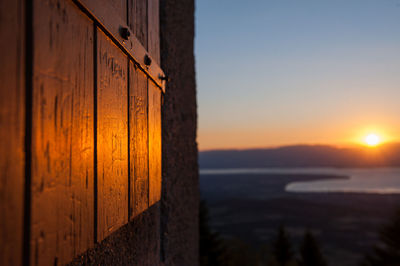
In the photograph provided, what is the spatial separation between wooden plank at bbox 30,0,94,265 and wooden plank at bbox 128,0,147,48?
0.43 meters

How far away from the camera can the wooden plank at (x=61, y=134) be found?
60 cm

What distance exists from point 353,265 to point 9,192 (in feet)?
141

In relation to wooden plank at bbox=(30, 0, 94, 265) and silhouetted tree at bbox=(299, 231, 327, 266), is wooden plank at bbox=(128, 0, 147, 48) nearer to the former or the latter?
wooden plank at bbox=(30, 0, 94, 265)

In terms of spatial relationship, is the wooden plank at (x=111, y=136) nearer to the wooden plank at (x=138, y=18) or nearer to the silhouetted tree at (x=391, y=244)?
the wooden plank at (x=138, y=18)

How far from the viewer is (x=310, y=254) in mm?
26359

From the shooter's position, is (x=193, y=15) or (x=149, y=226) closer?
(x=149, y=226)

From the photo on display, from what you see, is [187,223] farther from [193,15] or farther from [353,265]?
[353,265]

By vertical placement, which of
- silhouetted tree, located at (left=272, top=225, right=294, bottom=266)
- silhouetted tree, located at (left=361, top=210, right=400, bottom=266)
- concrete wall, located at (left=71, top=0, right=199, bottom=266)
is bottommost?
silhouetted tree, located at (left=272, top=225, right=294, bottom=266)

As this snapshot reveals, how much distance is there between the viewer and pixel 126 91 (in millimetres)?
1124

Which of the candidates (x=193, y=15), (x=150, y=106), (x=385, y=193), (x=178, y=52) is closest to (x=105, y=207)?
(x=150, y=106)

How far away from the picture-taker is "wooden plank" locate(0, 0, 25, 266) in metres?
0.51

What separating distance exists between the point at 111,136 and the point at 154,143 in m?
0.61

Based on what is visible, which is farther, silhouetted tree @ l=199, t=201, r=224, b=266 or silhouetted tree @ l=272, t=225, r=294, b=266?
silhouetted tree @ l=272, t=225, r=294, b=266

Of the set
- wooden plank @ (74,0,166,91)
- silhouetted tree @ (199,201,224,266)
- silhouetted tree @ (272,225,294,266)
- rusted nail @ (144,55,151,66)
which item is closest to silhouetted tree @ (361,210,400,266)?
silhouetted tree @ (272,225,294,266)
